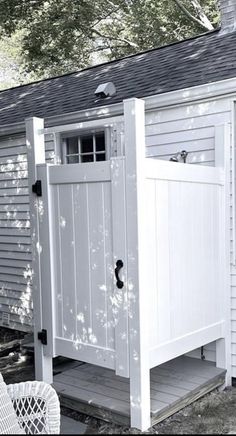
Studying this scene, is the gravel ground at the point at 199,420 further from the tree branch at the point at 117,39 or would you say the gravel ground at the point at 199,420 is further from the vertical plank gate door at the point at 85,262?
the tree branch at the point at 117,39

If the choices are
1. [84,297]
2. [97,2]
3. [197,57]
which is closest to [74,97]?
[197,57]

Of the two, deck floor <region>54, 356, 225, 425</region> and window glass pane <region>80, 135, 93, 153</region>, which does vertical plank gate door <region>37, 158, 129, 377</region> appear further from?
window glass pane <region>80, 135, 93, 153</region>

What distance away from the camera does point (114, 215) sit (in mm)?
3504

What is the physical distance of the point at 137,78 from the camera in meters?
6.34

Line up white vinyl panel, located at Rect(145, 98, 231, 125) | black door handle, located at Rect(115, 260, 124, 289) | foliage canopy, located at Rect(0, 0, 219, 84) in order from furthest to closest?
foliage canopy, located at Rect(0, 0, 219, 84) → white vinyl panel, located at Rect(145, 98, 231, 125) → black door handle, located at Rect(115, 260, 124, 289)

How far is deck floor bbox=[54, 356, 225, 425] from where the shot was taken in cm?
351

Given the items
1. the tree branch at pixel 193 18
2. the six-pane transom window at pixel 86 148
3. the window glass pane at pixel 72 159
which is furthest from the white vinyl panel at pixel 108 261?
the tree branch at pixel 193 18

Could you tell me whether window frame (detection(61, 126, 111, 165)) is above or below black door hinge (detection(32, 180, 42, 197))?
above

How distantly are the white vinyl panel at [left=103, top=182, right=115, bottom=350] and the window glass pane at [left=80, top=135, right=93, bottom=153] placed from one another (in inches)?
107

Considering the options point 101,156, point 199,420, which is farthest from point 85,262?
point 101,156

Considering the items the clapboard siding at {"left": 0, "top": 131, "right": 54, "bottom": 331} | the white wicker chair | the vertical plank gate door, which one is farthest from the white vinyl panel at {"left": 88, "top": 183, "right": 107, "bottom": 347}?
the clapboard siding at {"left": 0, "top": 131, "right": 54, "bottom": 331}

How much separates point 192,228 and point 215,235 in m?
0.45

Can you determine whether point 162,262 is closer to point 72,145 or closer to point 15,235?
point 72,145

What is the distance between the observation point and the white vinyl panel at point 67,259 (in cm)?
381
